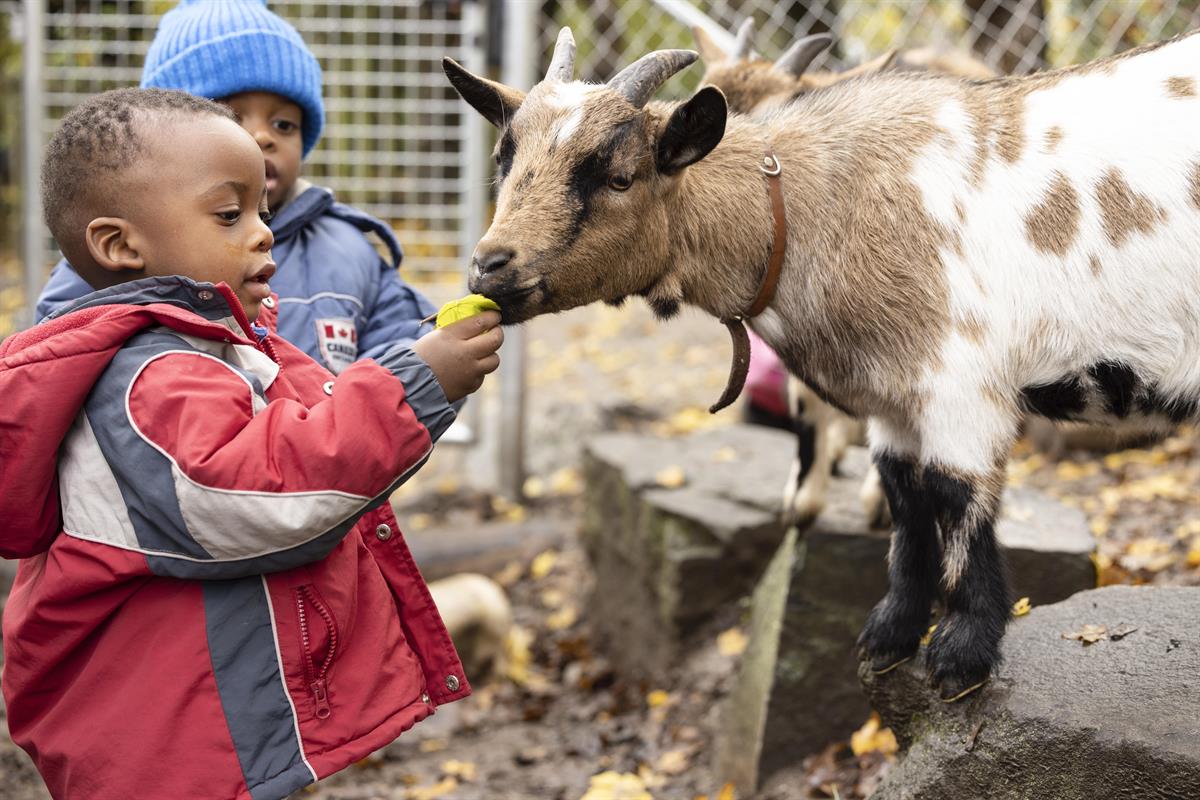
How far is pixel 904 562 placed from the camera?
296 cm

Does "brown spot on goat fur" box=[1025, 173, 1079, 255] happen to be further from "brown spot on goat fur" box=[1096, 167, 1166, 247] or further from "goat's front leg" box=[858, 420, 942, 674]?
"goat's front leg" box=[858, 420, 942, 674]

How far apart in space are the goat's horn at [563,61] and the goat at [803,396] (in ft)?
3.64

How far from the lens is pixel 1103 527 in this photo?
5.42 m

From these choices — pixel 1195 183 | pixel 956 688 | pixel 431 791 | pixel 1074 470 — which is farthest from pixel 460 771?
pixel 1074 470

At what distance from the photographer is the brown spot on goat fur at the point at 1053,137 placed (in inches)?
106

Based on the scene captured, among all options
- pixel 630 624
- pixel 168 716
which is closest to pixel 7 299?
pixel 630 624

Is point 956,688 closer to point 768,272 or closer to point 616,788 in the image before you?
point 768,272

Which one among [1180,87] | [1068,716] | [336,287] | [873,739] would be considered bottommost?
[873,739]

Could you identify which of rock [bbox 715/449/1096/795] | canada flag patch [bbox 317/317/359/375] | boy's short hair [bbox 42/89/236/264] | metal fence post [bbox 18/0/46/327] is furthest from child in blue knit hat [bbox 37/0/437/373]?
metal fence post [bbox 18/0/46/327]

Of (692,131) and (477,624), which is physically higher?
(692,131)

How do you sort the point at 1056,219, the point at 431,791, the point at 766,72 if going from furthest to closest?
1. the point at 431,791
2. the point at 766,72
3. the point at 1056,219

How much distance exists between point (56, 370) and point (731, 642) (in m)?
3.68

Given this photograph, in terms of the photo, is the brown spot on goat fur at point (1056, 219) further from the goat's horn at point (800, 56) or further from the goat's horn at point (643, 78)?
the goat's horn at point (800, 56)

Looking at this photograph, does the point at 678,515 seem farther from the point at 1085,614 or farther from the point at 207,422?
the point at 207,422
